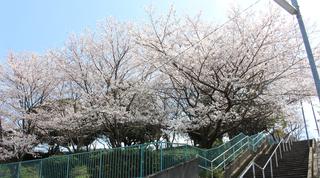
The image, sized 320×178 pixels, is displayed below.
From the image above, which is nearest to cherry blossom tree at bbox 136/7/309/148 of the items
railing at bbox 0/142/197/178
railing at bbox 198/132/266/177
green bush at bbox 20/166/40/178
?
railing at bbox 198/132/266/177

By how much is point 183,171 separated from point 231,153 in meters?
5.50

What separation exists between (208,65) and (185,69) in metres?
1.02

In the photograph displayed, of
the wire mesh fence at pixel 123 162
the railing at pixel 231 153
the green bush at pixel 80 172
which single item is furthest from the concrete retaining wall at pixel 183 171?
the green bush at pixel 80 172

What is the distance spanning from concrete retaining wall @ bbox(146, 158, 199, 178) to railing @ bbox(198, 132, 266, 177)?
1.00 metres

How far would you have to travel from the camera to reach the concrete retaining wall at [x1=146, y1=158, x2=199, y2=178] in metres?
10.5

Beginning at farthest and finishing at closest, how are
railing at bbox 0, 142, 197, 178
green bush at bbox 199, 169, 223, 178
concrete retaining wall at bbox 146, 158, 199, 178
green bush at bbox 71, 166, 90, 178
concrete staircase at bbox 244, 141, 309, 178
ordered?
green bush at bbox 199, 169, 223, 178 → concrete staircase at bbox 244, 141, 309, 178 → green bush at bbox 71, 166, 90, 178 → railing at bbox 0, 142, 197, 178 → concrete retaining wall at bbox 146, 158, 199, 178

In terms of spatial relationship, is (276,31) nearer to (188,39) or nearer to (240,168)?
(188,39)

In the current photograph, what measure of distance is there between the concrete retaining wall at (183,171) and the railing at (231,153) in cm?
100

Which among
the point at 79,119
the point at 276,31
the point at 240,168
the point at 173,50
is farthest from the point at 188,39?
the point at 79,119

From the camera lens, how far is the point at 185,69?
51.4ft

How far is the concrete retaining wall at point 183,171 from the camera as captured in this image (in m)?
10.5

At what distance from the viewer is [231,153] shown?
53.9 feet

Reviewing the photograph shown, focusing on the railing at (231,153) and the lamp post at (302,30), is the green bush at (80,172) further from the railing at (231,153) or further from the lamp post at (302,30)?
the lamp post at (302,30)

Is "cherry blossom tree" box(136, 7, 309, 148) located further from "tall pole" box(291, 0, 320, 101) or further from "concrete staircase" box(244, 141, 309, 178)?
"tall pole" box(291, 0, 320, 101)
